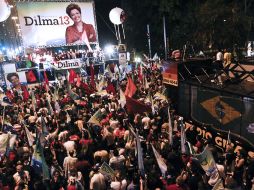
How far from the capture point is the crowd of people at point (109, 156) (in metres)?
7.14

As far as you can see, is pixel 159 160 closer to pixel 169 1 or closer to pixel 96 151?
pixel 96 151

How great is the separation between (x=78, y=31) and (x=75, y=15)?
5.18ft

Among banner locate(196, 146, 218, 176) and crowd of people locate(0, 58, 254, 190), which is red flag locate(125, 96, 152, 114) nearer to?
crowd of people locate(0, 58, 254, 190)

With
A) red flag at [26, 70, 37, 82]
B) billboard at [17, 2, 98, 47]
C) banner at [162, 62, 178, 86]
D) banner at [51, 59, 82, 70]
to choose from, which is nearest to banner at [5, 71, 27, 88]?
red flag at [26, 70, 37, 82]

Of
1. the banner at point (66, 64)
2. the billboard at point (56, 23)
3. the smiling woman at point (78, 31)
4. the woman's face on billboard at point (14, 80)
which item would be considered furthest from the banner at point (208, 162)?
the billboard at point (56, 23)

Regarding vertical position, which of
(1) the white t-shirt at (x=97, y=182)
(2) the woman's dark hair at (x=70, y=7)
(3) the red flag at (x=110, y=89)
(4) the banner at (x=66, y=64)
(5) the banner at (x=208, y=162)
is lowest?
(1) the white t-shirt at (x=97, y=182)

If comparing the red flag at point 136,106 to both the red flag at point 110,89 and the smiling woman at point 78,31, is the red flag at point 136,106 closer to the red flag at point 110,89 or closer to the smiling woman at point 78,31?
the red flag at point 110,89

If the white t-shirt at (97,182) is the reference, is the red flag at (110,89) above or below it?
above

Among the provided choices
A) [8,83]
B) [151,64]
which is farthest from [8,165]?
[151,64]

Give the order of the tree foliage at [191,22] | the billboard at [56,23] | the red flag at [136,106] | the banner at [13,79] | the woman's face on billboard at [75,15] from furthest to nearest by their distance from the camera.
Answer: the woman's face on billboard at [75,15], the billboard at [56,23], the tree foliage at [191,22], the banner at [13,79], the red flag at [136,106]

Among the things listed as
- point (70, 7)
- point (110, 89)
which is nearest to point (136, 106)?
point (110, 89)

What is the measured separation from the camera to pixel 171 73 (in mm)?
13578

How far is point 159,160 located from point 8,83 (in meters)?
16.7

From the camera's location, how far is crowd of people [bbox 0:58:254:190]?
23.4 ft
